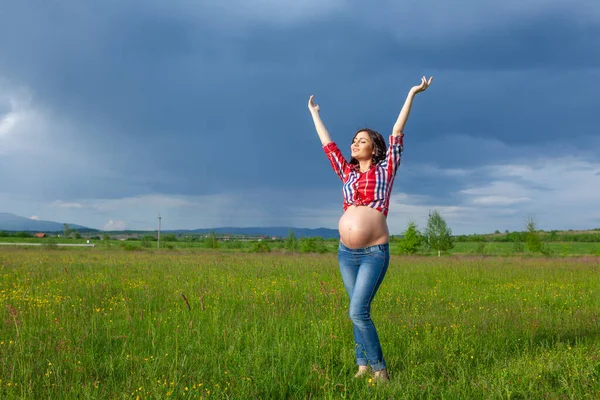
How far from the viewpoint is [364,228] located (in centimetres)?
443

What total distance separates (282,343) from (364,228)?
84.5 inches

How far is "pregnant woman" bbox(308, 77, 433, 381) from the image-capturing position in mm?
4473

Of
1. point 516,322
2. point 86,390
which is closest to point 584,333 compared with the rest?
point 516,322

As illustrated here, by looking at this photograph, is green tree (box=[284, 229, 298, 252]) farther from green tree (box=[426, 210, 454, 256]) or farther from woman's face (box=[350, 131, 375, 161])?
woman's face (box=[350, 131, 375, 161])

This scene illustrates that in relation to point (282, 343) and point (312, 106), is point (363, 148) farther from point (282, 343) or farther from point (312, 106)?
point (282, 343)

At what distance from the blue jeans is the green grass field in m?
0.33

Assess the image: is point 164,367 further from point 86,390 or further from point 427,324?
point 427,324

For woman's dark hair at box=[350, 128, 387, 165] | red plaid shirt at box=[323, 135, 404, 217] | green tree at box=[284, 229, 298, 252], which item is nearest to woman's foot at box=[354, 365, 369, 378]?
red plaid shirt at box=[323, 135, 404, 217]

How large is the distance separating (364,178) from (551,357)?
133 inches

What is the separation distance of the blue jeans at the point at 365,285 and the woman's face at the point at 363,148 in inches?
37.8

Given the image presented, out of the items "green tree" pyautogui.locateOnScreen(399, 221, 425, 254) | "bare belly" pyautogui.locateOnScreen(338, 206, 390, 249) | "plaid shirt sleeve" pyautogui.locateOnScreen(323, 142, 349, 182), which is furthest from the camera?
"green tree" pyautogui.locateOnScreen(399, 221, 425, 254)

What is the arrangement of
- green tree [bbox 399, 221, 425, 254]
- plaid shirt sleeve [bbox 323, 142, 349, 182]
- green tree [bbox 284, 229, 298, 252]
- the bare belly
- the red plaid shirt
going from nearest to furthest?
the bare belly
the red plaid shirt
plaid shirt sleeve [bbox 323, 142, 349, 182]
green tree [bbox 399, 221, 425, 254]
green tree [bbox 284, 229, 298, 252]

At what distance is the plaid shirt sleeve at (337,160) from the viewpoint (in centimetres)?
506

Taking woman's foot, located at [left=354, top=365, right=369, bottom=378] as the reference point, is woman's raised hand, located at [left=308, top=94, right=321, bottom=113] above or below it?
above
